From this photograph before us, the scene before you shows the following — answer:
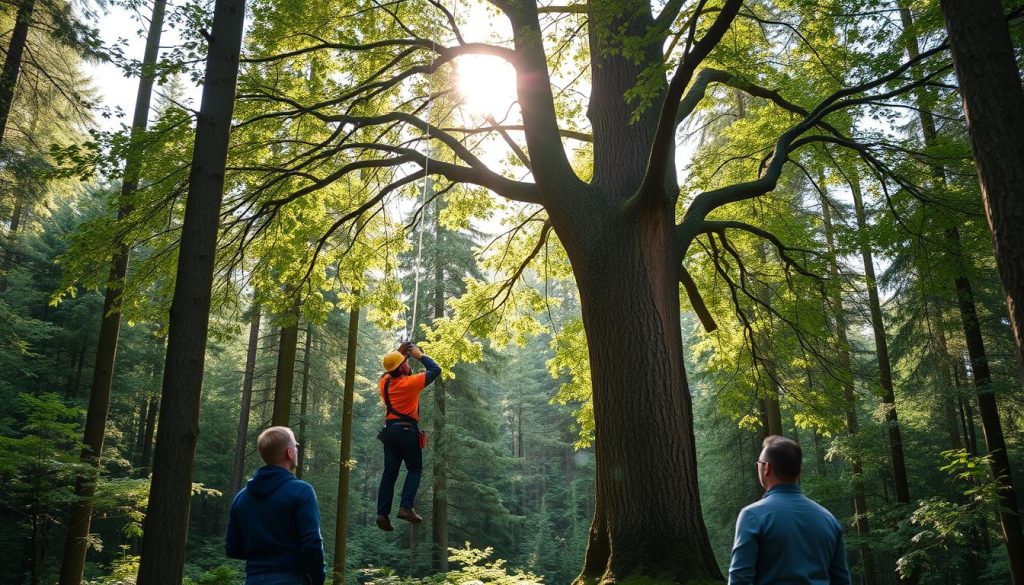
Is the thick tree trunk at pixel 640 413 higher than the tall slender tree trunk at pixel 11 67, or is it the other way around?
the tall slender tree trunk at pixel 11 67

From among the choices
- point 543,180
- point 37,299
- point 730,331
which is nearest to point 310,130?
point 543,180

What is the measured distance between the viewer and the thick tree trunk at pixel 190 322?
12.4ft

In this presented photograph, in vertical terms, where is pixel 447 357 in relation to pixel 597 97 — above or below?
below

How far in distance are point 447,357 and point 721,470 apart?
776 inches

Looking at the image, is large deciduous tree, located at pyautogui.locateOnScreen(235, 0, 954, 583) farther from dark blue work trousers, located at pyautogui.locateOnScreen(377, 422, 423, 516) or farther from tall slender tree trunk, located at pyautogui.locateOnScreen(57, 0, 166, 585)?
tall slender tree trunk, located at pyautogui.locateOnScreen(57, 0, 166, 585)

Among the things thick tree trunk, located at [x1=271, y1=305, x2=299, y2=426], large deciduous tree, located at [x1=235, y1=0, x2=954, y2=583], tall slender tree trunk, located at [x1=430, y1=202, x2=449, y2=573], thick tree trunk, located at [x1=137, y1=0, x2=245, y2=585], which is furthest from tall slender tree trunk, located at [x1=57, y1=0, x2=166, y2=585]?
tall slender tree trunk, located at [x1=430, y1=202, x2=449, y2=573]

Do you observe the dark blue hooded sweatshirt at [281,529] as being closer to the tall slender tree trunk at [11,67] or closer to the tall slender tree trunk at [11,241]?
the tall slender tree trunk at [11,67]

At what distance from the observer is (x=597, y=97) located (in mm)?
6773

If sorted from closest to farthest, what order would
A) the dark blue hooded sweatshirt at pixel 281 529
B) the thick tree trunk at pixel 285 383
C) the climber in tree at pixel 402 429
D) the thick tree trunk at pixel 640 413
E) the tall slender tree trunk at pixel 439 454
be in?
the dark blue hooded sweatshirt at pixel 281 529 < the thick tree trunk at pixel 640 413 < the climber in tree at pixel 402 429 < the thick tree trunk at pixel 285 383 < the tall slender tree trunk at pixel 439 454

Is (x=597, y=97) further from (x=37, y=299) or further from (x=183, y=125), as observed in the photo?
(x=37, y=299)

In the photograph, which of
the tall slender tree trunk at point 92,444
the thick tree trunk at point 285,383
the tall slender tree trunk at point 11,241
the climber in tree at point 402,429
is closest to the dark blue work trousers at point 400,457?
the climber in tree at point 402,429

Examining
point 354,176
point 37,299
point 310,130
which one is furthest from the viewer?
point 37,299

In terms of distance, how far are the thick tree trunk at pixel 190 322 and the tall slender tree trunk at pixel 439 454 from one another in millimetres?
14581

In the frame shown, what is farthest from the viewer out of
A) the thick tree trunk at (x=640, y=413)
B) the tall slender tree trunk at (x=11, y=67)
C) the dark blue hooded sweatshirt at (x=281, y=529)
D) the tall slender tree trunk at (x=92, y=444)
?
the tall slender tree trunk at (x=11, y=67)
